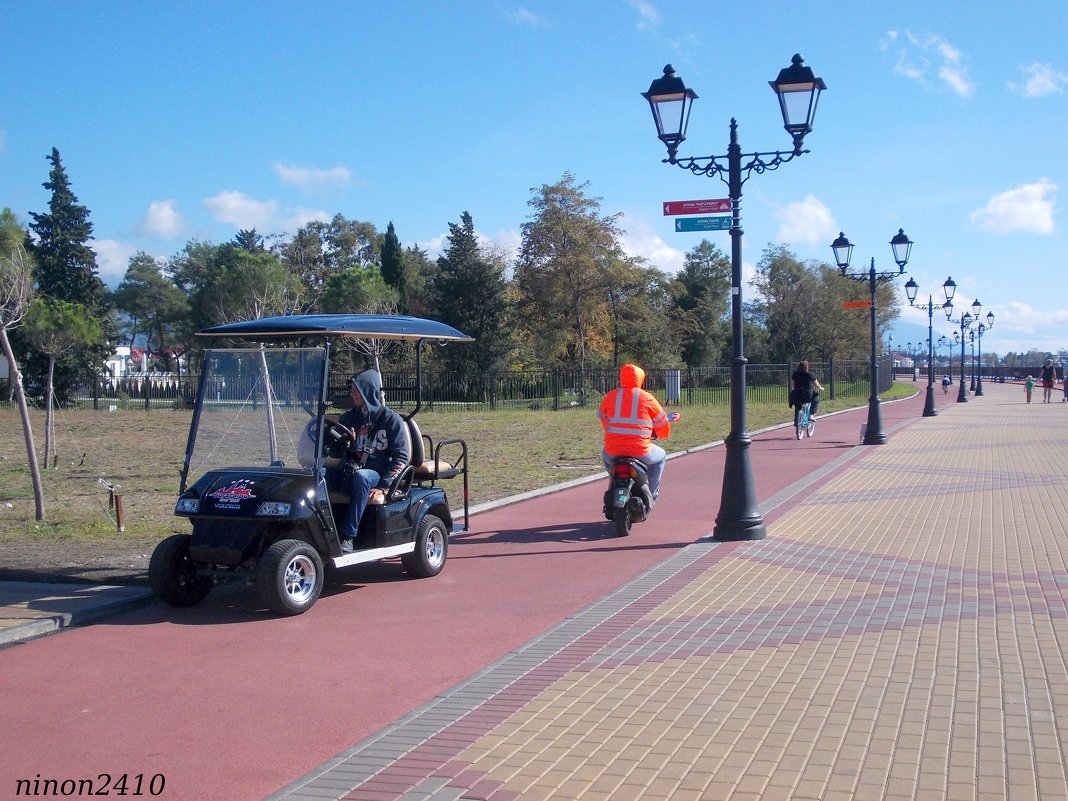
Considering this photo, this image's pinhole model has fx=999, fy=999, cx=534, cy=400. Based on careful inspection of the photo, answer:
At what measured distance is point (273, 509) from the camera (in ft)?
23.9

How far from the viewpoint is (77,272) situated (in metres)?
48.7

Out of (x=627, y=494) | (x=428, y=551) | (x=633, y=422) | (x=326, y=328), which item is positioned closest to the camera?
(x=326, y=328)

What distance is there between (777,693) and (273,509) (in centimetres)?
381

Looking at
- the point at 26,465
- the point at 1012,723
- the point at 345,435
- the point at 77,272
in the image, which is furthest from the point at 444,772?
the point at 77,272

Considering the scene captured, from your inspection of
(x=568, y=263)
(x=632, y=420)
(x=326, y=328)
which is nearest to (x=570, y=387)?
(x=568, y=263)

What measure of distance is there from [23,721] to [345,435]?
364 centimetres

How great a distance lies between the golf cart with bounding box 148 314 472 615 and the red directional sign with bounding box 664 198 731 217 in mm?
2921

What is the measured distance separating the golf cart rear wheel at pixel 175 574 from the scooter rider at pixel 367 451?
1.16 m

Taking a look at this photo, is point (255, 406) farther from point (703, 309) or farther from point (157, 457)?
point (703, 309)

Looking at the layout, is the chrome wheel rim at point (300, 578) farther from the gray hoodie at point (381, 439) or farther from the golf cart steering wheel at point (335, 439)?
the golf cart steering wheel at point (335, 439)

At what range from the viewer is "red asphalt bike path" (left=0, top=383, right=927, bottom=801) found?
15.5 feet

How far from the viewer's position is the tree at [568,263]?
148 feet

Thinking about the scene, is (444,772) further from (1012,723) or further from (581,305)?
(581,305)

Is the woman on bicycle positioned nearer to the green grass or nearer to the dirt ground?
the green grass
